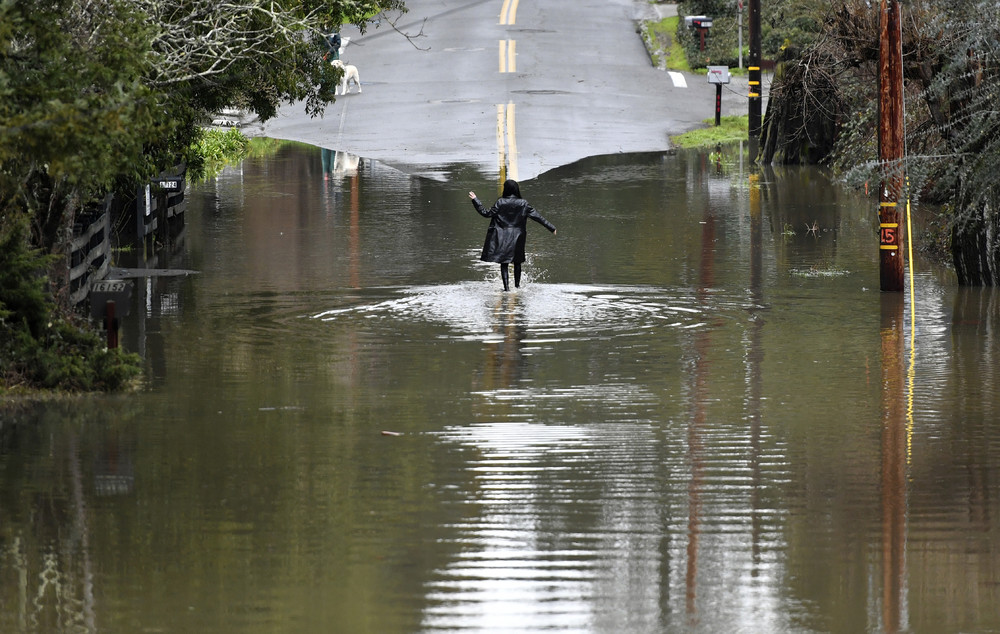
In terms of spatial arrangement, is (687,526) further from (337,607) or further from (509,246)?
(509,246)

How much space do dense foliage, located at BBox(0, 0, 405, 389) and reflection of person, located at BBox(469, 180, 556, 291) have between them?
9.74ft

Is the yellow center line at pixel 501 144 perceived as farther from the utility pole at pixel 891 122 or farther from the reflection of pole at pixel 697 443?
the utility pole at pixel 891 122

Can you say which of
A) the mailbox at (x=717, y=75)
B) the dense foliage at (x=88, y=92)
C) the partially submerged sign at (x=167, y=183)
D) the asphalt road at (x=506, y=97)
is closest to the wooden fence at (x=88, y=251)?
the dense foliage at (x=88, y=92)

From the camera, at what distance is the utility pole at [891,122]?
58.9 feet

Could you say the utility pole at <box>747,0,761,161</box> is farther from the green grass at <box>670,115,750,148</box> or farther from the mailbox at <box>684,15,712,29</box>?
the mailbox at <box>684,15,712,29</box>

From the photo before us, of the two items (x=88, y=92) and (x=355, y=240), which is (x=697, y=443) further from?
(x=355, y=240)

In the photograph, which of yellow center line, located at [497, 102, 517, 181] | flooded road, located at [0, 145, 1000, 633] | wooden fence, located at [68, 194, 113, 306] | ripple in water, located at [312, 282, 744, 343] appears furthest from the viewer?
yellow center line, located at [497, 102, 517, 181]

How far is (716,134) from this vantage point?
123 feet

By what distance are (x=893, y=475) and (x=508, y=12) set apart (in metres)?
45.5

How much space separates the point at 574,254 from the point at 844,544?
13731 mm

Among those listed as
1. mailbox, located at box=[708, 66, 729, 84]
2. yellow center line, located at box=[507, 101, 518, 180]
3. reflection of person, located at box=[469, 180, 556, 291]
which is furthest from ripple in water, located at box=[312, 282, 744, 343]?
mailbox, located at box=[708, 66, 729, 84]

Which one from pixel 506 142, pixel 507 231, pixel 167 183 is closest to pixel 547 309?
pixel 507 231

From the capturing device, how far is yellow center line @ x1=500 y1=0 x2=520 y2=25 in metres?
52.9

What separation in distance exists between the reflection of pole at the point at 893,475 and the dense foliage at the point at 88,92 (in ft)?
18.7
